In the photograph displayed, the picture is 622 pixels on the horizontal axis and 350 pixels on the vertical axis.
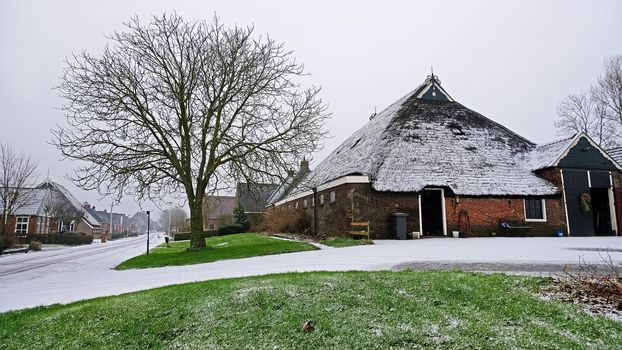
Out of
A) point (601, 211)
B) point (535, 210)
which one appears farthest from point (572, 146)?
point (601, 211)

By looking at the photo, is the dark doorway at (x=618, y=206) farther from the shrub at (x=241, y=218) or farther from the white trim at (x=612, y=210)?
the shrub at (x=241, y=218)

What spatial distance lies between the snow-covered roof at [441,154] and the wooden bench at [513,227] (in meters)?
1.45

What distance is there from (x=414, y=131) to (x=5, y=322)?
19.6 metres

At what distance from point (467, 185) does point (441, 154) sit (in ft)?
7.77

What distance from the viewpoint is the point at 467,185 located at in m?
18.9

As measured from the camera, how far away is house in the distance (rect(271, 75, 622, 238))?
18250 mm

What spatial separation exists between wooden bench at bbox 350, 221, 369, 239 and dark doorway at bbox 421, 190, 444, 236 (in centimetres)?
367

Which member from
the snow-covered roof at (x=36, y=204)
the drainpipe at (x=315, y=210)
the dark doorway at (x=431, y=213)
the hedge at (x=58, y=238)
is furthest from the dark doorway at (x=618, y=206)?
the snow-covered roof at (x=36, y=204)

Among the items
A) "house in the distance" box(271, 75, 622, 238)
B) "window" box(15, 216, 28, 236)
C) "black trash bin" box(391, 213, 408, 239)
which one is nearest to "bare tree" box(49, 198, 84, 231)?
"window" box(15, 216, 28, 236)

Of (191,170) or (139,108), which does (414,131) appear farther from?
(139,108)

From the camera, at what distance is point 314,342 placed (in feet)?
14.9

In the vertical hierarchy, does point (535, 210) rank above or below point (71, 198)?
below

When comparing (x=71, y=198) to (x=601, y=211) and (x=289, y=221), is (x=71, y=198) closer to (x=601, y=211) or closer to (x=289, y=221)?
(x=289, y=221)

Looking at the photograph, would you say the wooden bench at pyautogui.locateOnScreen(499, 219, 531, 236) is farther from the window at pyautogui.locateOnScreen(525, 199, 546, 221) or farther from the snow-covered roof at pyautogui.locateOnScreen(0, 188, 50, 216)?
the snow-covered roof at pyautogui.locateOnScreen(0, 188, 50, 216)
